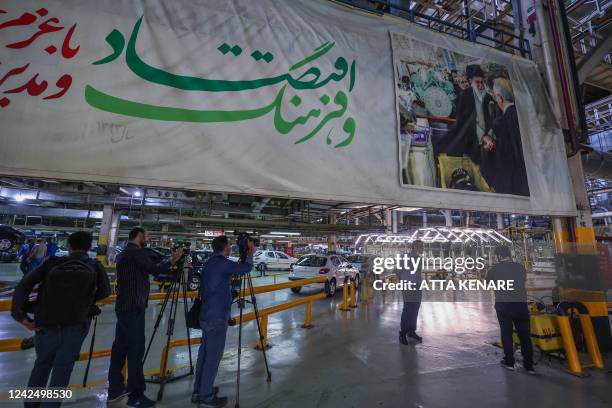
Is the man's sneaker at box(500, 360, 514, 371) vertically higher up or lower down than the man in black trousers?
lower down

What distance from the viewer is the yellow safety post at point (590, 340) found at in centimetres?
388

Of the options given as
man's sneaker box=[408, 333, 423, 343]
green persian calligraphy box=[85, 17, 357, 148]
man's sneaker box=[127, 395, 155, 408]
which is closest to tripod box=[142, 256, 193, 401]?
man's sneaker box=[127, 395, 155, 408]

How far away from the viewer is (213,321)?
272 cm

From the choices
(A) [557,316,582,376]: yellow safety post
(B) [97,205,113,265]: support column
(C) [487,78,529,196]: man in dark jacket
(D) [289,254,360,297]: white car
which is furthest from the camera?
(B) [97,205,113,265]: support column

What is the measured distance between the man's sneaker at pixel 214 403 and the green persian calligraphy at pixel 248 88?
2.68m

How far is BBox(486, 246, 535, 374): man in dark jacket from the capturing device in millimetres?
3777

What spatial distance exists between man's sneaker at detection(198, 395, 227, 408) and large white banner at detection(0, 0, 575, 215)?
79.7 inches

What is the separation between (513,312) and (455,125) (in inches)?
105

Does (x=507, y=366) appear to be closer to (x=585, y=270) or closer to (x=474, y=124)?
(x=585, y=270)

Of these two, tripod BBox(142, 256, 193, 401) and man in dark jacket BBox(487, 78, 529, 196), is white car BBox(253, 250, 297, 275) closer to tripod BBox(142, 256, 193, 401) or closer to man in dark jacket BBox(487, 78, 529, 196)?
tripod BBox(142, 256, 193, 401)

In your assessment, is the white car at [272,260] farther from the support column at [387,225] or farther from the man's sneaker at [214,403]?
the man's sneaker at [214,403]

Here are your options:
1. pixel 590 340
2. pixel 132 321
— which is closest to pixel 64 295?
pixel 132 321

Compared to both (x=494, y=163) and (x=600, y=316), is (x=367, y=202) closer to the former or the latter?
(x=494, y=163)

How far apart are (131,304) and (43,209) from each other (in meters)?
20.5
